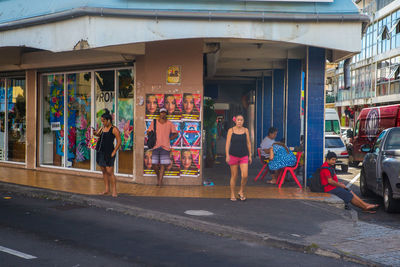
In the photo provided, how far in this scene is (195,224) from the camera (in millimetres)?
8133

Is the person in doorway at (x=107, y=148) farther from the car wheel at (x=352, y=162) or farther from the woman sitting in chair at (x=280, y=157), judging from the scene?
the car wheel at (x=352, y=162)

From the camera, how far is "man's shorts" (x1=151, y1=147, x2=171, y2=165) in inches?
461

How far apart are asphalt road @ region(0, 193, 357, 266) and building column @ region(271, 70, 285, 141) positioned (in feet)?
41.5

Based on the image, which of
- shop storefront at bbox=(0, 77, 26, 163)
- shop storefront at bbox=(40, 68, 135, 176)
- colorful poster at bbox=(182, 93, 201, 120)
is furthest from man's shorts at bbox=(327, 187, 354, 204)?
shop storefront at bbox=(0, 77, 26, 163)

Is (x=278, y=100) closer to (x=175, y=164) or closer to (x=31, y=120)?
(x=175, y=164)

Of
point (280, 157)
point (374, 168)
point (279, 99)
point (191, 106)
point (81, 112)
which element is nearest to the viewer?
point (374, 168)

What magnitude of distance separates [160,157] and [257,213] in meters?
3.43

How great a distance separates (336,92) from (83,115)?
48147 mm

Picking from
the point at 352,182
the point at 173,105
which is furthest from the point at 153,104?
the point at 352,182

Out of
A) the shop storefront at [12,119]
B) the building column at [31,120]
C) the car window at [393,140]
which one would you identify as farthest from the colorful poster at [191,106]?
the shop storefront at [12,119]

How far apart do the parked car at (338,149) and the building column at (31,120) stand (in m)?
10.3

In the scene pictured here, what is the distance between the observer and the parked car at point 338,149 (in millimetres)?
18812

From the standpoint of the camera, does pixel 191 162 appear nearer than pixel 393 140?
No

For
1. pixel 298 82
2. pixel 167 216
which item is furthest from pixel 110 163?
pixel 298 82
